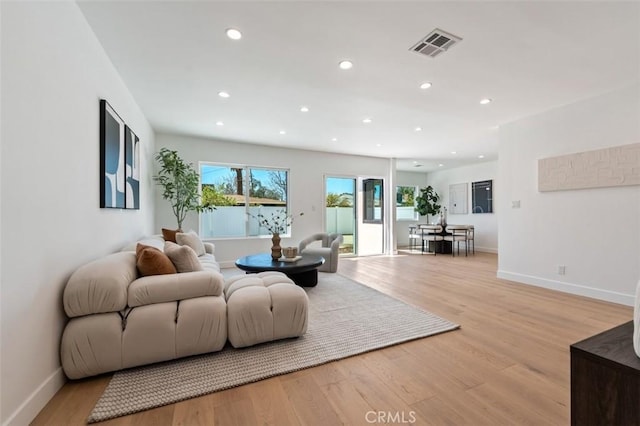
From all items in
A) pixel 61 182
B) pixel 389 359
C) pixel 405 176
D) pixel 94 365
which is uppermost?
pixel 405 176

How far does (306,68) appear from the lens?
278 cm

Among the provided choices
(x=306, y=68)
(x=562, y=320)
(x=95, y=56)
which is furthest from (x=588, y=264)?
(x=95, y=56)

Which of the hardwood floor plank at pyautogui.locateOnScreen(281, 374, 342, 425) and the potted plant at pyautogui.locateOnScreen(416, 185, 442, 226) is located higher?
the potted plant at pyautogui.locateOnScreen(416, 185, 442, 226)

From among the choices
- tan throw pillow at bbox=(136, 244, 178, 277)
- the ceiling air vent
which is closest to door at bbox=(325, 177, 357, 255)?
the ceiling air vent

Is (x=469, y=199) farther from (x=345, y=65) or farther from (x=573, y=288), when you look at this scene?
(x=345, y=65)

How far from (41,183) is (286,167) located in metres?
4.76

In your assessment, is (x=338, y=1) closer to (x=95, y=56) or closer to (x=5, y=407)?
(x=95, y=56)

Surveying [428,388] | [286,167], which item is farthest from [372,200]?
[428,388]

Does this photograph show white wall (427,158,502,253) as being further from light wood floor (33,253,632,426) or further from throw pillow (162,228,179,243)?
throw pillow (162,228,179,243)

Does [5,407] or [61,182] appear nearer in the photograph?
[5,407]

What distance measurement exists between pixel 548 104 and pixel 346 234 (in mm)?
4604

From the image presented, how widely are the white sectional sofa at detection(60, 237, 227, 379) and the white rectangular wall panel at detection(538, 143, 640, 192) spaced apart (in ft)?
14.9

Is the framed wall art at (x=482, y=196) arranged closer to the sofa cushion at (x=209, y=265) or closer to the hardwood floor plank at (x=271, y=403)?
the sofa cushion at (x=209, y=265)

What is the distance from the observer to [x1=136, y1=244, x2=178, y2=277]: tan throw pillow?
2.15 metres
